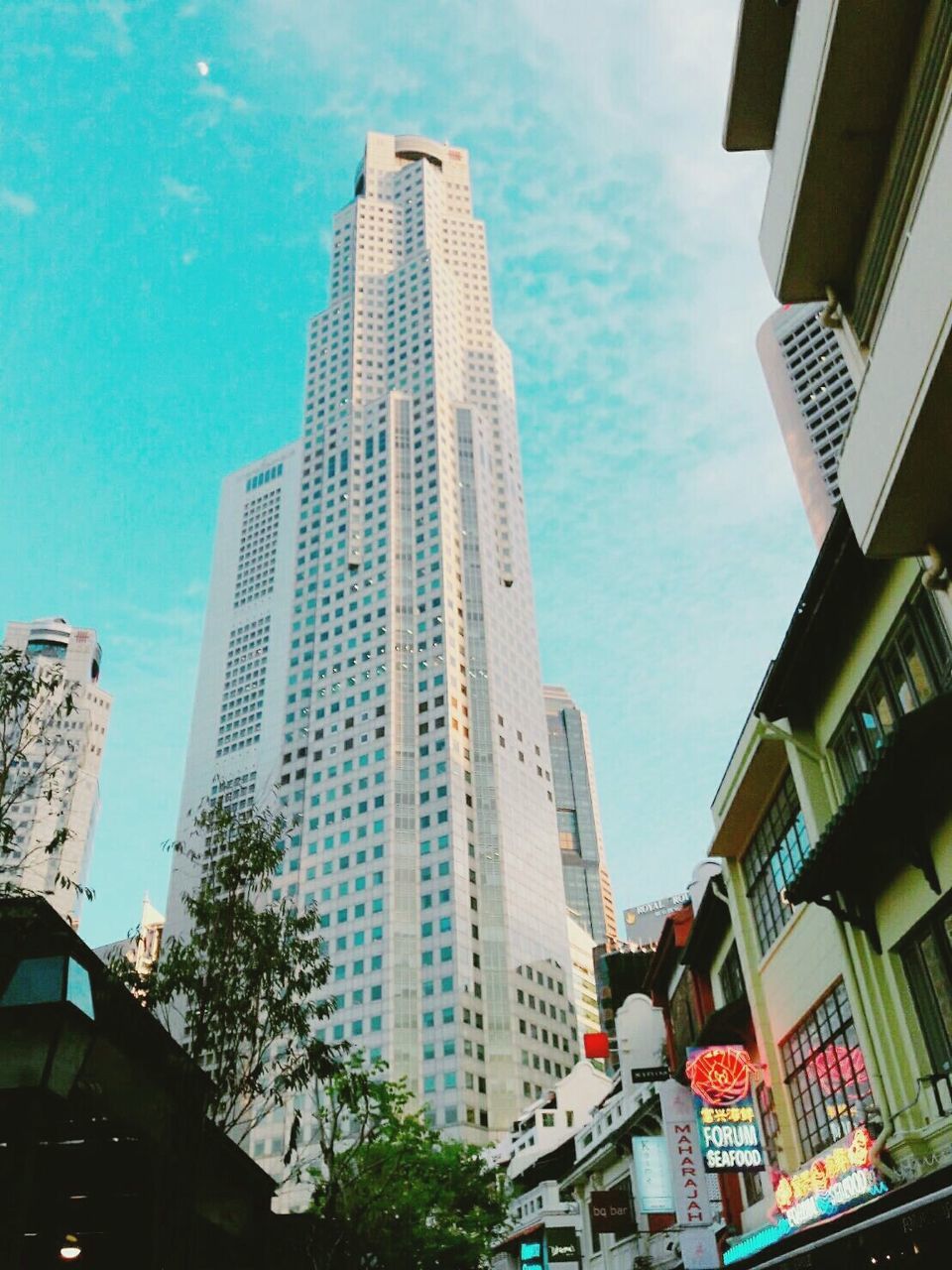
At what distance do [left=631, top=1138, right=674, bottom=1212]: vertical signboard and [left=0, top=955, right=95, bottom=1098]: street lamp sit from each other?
25.8 m

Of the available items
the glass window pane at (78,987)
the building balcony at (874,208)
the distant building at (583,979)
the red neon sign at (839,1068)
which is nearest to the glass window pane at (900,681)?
the building balcony at (874,208)

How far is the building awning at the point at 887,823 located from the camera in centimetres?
1173

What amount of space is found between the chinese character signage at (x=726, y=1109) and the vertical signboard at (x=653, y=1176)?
8.93 m

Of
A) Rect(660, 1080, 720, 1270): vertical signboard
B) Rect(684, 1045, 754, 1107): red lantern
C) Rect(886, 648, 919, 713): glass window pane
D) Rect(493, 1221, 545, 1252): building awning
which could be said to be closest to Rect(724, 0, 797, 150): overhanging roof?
Rect(886, 648, 919, 713): glass window pane

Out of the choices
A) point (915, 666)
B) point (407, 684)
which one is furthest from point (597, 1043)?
point (407, 684)

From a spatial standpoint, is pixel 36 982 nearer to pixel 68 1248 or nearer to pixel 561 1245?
pixel 68 1248

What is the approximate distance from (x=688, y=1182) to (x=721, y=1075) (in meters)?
5.82

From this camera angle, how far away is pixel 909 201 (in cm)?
1017

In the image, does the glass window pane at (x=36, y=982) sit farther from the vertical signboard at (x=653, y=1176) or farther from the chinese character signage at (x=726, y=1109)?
the vertical signboard at (x=653, y=1176)

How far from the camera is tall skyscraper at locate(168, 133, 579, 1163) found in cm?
11088

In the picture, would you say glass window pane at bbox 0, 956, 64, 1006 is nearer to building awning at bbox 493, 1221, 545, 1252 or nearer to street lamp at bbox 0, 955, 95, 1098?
street lamp at bbox 0, 955, 95, 1098

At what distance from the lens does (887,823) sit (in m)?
13.1

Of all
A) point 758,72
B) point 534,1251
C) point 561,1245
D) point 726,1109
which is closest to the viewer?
point 758,72

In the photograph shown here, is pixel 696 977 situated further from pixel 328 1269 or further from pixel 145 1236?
pixel 145 1236
